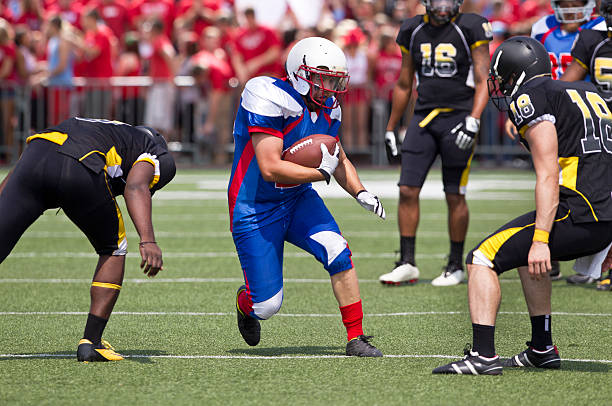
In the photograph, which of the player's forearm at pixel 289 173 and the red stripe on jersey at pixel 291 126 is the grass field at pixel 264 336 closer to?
the player's forearm at pixel 289 173

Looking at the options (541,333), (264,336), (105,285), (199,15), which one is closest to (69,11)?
(199,15)

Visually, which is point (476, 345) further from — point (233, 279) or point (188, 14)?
point (188, 14)

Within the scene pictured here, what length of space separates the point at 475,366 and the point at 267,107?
162 cm

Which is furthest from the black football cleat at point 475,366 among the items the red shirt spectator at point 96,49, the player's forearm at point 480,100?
the red shirt spectator at point 96,49

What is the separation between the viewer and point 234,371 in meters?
5.11

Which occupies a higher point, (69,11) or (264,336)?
(69,11)

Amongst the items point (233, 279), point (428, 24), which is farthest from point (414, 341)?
point (428, 24)

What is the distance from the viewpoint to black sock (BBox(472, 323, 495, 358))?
16.2ft

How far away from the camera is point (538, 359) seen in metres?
5.18

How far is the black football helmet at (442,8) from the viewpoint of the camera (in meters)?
8.05

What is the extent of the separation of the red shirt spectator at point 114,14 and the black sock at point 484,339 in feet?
46.0

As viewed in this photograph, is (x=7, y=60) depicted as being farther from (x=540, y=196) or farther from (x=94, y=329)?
(x=540, y=196)

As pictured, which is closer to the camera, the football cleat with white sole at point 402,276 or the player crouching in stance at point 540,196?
the player crouching in stance at point 540,196

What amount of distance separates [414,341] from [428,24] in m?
3.23
